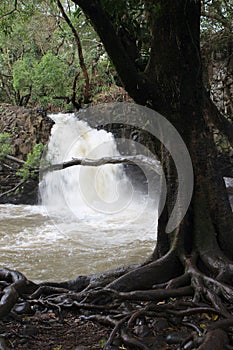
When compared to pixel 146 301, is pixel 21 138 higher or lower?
higher

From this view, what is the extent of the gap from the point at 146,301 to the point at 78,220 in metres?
7.56

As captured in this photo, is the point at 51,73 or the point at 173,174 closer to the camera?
the point at 173,174

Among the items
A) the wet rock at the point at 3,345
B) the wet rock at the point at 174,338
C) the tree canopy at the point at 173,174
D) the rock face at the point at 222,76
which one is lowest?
the wet rock at the point at 174,338

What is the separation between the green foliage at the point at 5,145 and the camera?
11906 mm

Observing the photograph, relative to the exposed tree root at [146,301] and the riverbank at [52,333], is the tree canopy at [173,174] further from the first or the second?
the riverbank at [52,333]

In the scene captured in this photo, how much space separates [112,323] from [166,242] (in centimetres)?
147

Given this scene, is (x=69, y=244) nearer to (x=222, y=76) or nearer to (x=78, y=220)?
(x=78, y=220)

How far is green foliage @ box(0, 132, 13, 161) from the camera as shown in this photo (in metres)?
11.9

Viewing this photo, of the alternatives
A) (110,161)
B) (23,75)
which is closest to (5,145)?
(23,75)

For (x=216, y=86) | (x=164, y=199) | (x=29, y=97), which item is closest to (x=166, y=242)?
(x=164, y=199)

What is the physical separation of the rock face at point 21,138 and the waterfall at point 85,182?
0.37 meters

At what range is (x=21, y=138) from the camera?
1338 centimetres

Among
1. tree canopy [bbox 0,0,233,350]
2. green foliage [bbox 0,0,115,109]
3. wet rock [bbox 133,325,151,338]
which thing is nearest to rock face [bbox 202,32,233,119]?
green foliage [bbox 0,0,115,109]

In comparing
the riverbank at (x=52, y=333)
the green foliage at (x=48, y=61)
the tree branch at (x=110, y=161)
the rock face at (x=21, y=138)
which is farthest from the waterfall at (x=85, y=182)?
the riverbank at (x=52, y=333)
